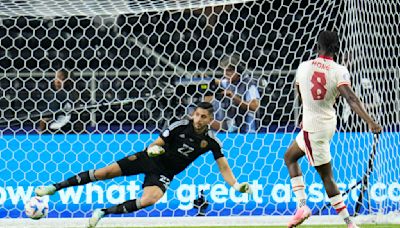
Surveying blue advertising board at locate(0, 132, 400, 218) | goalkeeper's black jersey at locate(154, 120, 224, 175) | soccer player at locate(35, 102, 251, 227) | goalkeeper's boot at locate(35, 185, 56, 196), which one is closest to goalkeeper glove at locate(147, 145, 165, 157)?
soccer player at locate(35, 102, 251, 227)

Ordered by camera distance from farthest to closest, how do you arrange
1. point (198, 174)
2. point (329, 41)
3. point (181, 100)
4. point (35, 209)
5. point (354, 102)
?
point (181, 100)
point (198, 174)
point (35, 209)
point (329, 41)
point (354, 102)

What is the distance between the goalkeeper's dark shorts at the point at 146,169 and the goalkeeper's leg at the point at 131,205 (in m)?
0.09

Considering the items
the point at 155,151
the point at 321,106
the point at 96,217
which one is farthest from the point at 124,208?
the point at 321,106

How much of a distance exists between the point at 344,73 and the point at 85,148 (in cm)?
317

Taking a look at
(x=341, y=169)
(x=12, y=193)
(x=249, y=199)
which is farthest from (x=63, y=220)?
(x=341, y=169)

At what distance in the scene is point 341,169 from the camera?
8.92 meters

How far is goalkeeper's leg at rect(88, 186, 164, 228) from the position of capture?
24.0 feet

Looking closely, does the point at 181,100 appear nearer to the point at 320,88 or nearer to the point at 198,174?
the point at 198,174

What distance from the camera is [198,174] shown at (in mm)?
8898

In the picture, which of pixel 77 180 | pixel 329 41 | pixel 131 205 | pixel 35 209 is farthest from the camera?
pixel 77 180

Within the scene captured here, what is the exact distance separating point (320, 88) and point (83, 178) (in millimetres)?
2305

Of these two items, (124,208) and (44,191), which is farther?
(44,191)

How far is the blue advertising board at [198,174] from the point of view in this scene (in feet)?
28.6

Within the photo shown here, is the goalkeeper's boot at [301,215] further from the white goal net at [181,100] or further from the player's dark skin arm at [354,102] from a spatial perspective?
the white goal net at [181,100]
